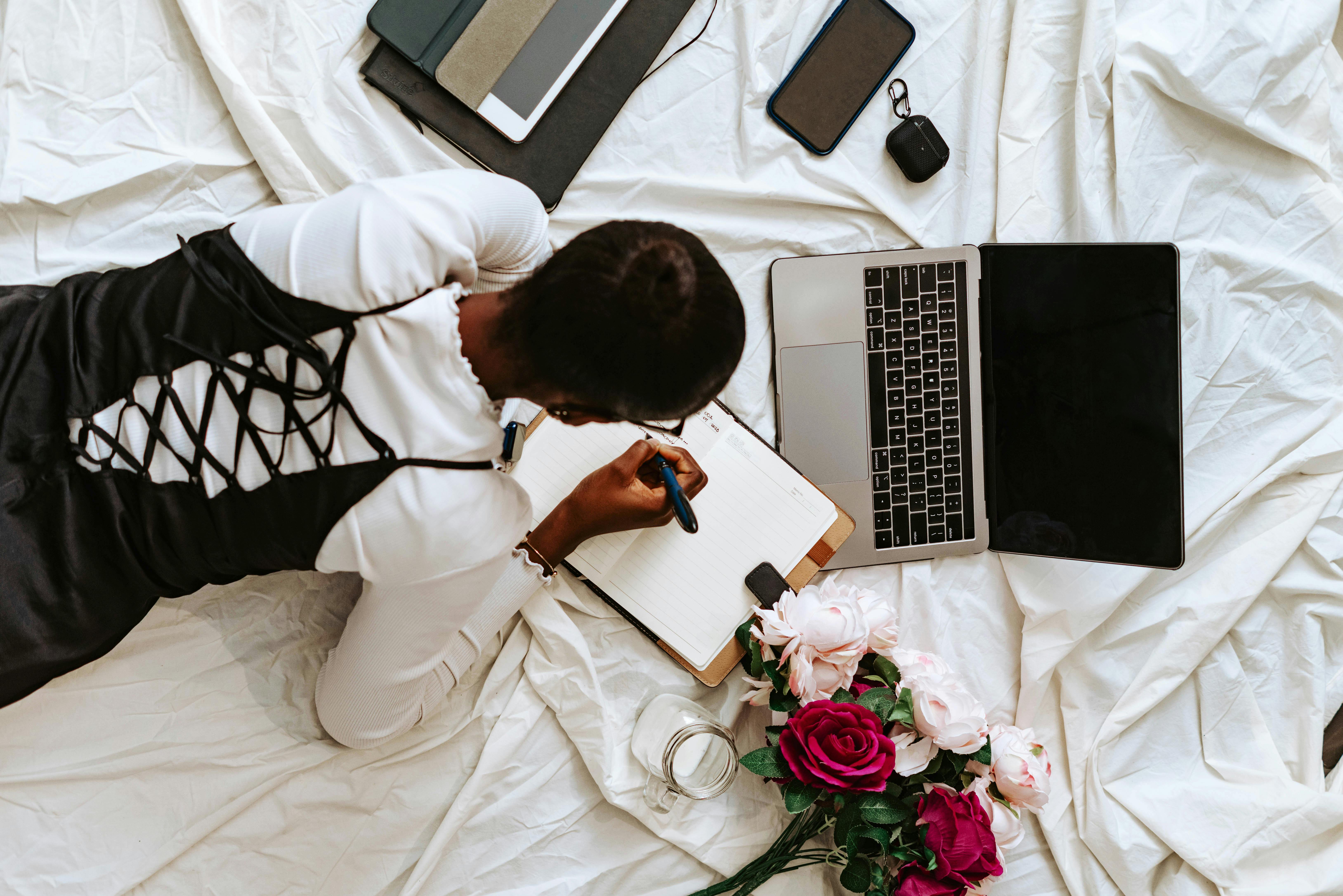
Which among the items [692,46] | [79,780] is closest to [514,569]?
[79,780]

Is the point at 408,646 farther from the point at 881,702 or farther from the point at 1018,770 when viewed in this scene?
the point at 1018,770

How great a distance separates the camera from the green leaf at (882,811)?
86cm

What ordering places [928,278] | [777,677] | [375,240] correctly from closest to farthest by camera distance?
[375,240] < [777,677] < [928,278]

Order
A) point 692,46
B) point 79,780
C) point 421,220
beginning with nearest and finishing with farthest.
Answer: point 421,220, point 79,780, point 692,46

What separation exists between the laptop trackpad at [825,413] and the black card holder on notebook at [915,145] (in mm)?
Answer: 236

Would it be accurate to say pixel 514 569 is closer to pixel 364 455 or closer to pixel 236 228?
pixel 364 455

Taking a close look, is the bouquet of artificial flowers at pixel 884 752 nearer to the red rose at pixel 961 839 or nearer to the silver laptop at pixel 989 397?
Answer: the red rose at pixel 961 839

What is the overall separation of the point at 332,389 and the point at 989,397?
2.37 feet

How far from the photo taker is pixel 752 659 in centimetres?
92

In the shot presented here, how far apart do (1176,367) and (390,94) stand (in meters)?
0.91

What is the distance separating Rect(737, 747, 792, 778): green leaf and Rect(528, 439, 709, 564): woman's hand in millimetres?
256

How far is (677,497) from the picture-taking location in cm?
90

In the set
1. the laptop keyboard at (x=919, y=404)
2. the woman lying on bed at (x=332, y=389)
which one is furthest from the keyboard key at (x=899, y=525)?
the woman lying on bed at (x=332, y=389)

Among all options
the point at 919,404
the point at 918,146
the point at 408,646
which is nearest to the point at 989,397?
the point at 919,404
